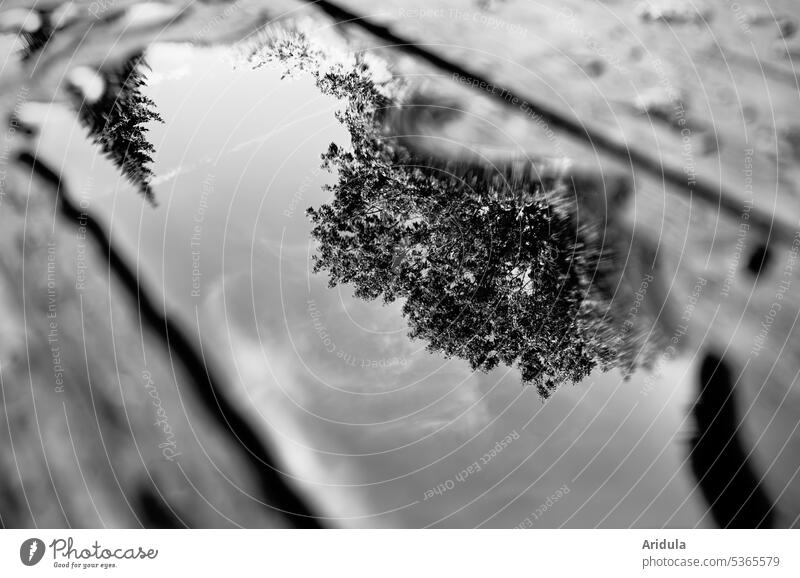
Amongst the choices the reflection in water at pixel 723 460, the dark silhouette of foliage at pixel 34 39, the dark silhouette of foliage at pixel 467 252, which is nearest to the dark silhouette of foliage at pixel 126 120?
the dark silhouette of foliage at pixel 34 39

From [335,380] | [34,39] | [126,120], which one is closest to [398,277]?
[335,380]

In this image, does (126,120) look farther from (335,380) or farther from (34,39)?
(335,380)

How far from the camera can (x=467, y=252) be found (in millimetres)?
1762

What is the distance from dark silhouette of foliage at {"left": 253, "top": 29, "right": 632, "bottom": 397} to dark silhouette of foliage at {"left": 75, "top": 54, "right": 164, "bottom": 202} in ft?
2.34

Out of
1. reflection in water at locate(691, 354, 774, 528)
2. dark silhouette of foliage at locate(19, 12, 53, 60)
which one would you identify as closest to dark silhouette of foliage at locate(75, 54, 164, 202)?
dark silhouette of foliage at locate(19, 12, 53, 60)

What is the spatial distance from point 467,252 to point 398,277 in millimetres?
304

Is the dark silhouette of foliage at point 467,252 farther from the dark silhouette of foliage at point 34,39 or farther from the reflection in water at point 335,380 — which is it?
the dark silhouette of foliage at point 34,39

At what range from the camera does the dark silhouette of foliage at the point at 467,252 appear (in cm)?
174

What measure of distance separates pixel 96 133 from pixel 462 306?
1.66 m

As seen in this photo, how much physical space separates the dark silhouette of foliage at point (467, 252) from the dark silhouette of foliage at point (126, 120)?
0.71m

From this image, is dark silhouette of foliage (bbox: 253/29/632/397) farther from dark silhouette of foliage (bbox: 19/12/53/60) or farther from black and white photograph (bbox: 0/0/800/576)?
dark silhouette of foliage (bbox: 19/12/53/60)
